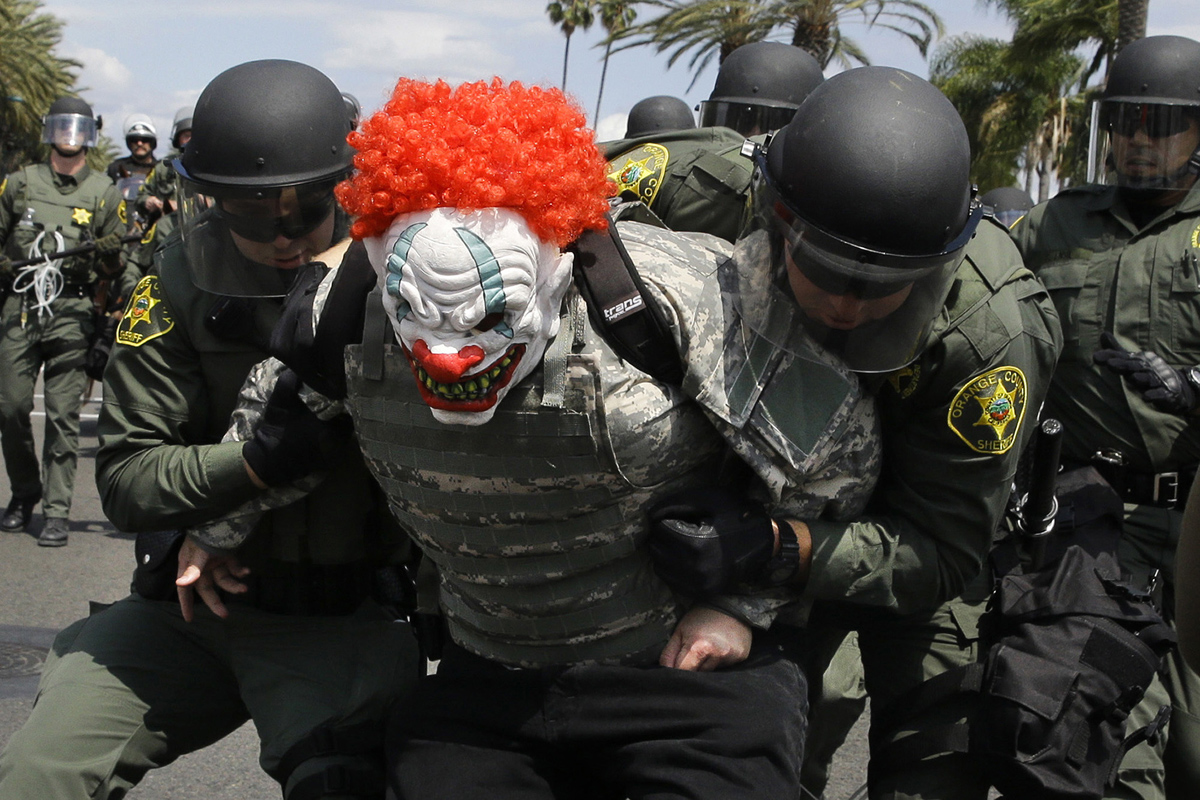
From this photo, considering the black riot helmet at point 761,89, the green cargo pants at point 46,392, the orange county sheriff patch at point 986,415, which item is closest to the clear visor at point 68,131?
the green cargo pants at point 46,392

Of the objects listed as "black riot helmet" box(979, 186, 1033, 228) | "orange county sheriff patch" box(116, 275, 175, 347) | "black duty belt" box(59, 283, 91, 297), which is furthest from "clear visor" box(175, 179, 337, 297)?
"black riot helmet" box(979, 186, 1033, 228)

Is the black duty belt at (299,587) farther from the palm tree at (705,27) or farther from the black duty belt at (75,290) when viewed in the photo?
the palm tree at (705,27)

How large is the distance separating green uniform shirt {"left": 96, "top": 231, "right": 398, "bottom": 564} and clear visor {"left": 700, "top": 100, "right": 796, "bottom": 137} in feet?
6.57

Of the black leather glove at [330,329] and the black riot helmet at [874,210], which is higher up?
the black riot helmet at [874,210]

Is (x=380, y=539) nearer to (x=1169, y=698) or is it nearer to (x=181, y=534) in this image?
(x=181, y=534)

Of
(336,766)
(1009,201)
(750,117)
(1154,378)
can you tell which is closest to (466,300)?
(336,766)

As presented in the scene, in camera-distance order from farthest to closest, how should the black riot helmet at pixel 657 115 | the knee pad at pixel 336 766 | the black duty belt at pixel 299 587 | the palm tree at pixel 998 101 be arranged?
the palm tree at pixel 998 101, the black riot helmet at pixel 657 115, the black duty belt at pixel 299 587, the knee pad at pixel 336 766

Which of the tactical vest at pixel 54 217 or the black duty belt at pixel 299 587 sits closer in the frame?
the black duty belt at pixel 299 587

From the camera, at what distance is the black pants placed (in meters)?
2.09

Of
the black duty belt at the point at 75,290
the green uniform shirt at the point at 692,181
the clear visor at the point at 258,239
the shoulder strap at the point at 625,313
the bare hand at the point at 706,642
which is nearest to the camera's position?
the shoulder strap at the point at 625,313

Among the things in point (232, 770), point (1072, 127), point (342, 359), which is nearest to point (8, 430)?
Answer: point (232, 770)

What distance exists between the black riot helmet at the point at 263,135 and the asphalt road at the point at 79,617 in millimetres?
2061

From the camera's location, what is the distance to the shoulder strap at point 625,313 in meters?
2.04

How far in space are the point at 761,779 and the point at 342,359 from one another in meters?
0.98
